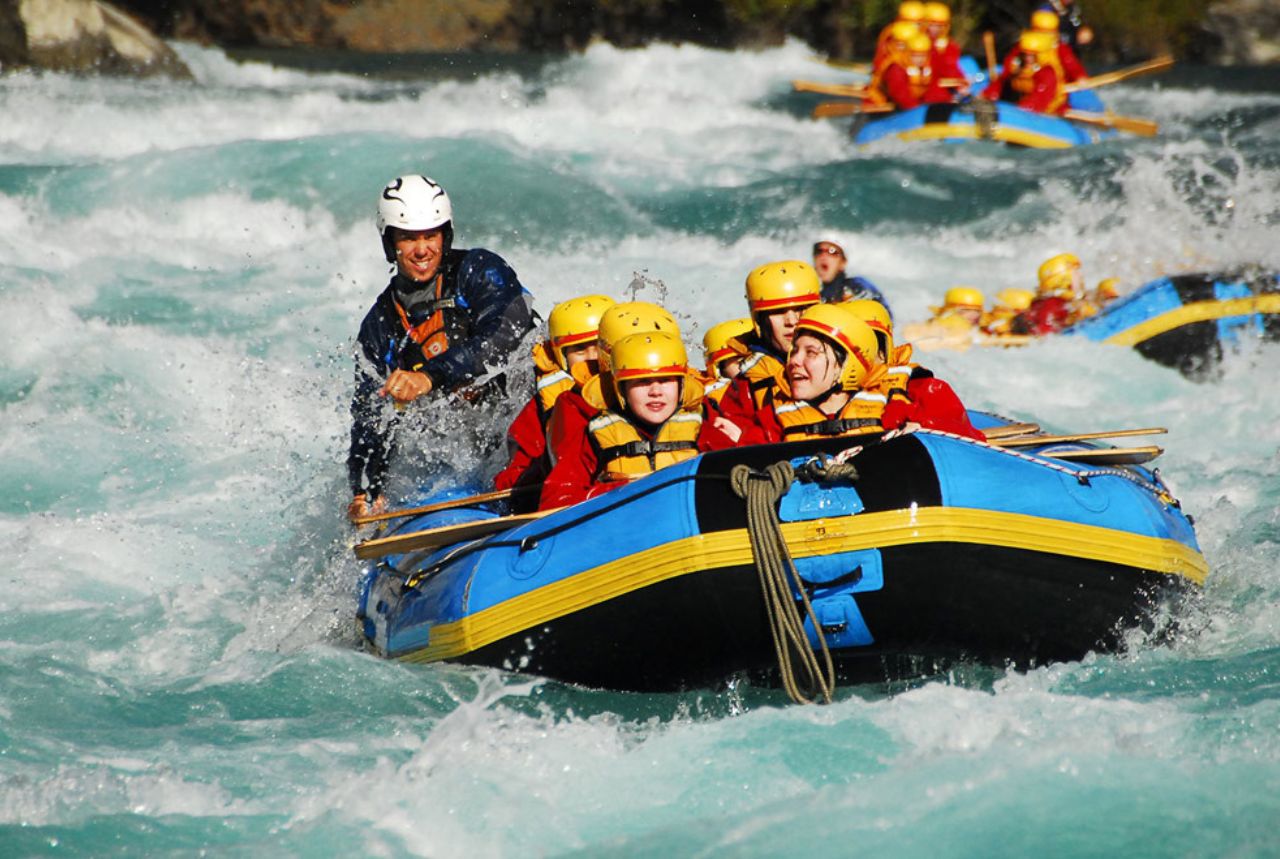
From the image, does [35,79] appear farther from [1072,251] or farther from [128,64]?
[1072,251]

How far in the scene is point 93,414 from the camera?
9469 mm

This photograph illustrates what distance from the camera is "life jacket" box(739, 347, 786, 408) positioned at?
20.0 ft

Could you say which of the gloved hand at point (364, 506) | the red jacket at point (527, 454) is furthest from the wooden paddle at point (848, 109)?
the red jacket at point (527, 454)

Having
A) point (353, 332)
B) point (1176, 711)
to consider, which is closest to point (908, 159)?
point (353, 332)

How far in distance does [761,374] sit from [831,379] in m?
0.69

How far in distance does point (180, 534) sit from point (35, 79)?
1070 centimetres

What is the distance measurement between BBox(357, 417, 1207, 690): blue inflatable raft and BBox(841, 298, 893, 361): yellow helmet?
0.84 metres

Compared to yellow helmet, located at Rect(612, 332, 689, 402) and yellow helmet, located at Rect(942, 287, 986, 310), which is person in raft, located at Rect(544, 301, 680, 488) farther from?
yellow helmet, located at Rect(942, 287, 986, 310)

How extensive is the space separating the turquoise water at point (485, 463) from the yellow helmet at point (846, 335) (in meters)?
1.12

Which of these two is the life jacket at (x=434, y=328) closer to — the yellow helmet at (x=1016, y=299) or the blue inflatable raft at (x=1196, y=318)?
the blue inflatable raft at (x=1196, y=318)

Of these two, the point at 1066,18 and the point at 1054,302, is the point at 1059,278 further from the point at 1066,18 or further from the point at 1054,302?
the point at 1066,18

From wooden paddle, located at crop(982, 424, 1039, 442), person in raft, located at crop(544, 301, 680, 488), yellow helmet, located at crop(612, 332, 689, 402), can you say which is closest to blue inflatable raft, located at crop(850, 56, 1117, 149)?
wooden paddle, located at crop(982, 424, 1039, 442)

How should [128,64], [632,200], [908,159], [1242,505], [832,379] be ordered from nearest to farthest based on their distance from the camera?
1. [832,379]
2. [1242,505]
3. [632,200]
4. [908,159]
5. [128,64]

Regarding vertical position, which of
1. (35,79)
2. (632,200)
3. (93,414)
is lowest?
(93,414)
